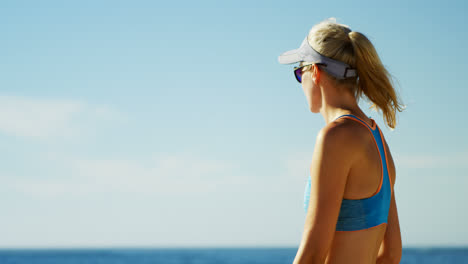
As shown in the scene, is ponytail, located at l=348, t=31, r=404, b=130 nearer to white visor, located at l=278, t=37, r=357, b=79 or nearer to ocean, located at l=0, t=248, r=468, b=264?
white visor, located at l=278, t=37, r=357, b=79

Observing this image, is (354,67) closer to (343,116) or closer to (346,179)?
(343,116)

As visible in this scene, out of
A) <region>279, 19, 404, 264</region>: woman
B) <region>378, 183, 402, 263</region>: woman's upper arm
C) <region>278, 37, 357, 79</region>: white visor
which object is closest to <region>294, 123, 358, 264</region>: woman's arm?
<region>279, 19, 404, 264</region>: woman

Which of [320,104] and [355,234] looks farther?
[320,104]

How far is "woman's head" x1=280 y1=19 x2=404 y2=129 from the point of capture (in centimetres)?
273

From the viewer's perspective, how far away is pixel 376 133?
274 centimetres

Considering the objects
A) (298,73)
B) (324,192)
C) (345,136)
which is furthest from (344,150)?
(298,73)

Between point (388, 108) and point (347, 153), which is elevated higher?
point (388, 108)

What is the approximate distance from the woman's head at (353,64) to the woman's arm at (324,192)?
34 centimetres

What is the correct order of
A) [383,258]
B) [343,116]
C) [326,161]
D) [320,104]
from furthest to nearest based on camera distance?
1. [383,258]
2. [320,104]
3. [343,116]
4. [326,161]

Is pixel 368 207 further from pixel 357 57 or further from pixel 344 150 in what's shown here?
pixel 357 57

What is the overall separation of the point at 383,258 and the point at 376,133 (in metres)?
0.71

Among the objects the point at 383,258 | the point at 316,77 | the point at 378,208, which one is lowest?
the point at 383,258

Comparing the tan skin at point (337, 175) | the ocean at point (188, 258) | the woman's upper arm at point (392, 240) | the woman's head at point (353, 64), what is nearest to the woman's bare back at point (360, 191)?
the tan skin at point (337, 175)

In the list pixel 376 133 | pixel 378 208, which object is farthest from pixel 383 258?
pixel 376 133
